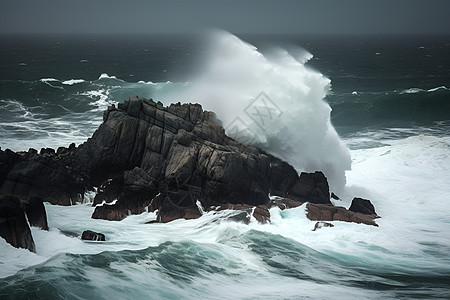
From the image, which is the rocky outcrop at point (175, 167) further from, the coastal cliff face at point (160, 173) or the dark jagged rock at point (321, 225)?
the dark jagged rock at point (321, 225)

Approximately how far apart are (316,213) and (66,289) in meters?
10.5

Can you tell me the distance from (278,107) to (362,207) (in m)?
6.87

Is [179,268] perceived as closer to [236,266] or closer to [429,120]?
[236,266]

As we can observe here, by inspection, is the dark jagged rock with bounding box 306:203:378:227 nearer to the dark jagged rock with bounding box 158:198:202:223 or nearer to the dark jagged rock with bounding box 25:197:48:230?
the dark jagged rock with bounding box 158:198:202:223

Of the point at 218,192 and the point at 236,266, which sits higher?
the point at 218,192

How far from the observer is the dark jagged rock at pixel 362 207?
2069cm

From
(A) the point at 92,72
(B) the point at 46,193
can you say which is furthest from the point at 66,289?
(A) the point at 92,72

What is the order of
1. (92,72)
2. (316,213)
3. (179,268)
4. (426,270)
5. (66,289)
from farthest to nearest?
(92,72) → (316,213) → (426,270) → (179,268) → (66,289)

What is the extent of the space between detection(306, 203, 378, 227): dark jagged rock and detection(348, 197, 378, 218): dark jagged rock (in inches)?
41.9

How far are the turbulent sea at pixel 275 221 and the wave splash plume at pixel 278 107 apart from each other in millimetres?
71

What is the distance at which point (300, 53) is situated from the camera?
3238cm

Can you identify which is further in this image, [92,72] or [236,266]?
[92,72]

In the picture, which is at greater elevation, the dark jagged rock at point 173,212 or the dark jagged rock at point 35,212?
the dark jagged rock at point 173,212

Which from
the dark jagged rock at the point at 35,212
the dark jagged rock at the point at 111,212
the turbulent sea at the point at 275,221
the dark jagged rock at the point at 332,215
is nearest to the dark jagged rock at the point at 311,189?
the dark jagged rock at the point at 332,215
